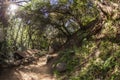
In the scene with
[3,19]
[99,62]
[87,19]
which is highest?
[87,19]

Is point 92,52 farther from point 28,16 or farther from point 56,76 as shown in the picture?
point 28,16

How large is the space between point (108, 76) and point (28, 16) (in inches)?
536

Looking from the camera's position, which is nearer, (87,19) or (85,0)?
(85,0)

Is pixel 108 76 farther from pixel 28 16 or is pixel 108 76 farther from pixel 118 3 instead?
pixel 28 16

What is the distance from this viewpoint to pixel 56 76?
462 inches

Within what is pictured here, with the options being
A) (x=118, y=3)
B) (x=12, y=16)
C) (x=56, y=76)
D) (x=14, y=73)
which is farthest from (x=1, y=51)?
(x=12, y=16)

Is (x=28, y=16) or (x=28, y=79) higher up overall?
(x=28, y=16)

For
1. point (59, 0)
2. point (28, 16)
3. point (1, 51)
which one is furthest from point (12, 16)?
point (1, 51)

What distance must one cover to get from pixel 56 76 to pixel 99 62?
9.24 feet

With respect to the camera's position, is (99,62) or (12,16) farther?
(12,16)

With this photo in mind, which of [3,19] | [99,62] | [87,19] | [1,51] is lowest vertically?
[99,62]

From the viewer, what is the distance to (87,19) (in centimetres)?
2105

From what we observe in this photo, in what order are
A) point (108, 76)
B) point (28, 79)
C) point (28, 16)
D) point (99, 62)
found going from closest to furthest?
point (108, 76)
point (99, 62)
point (28, 79)
point (28, 16)

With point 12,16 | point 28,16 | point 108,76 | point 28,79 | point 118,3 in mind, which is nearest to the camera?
point 108,76
